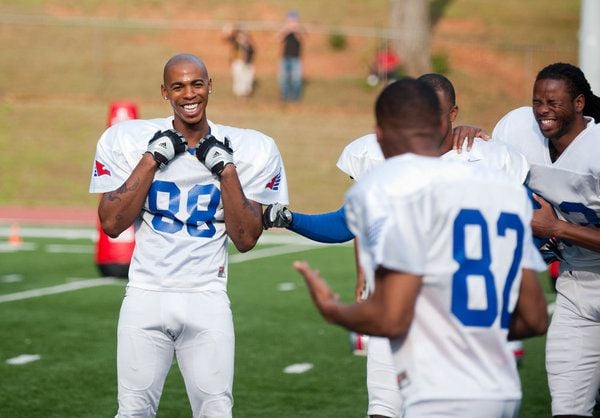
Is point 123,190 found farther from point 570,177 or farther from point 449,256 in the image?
point 570,177

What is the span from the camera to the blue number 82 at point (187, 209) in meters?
5.12

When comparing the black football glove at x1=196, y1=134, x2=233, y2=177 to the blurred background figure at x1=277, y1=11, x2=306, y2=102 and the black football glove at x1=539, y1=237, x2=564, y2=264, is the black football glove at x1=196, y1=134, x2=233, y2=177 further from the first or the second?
the blurred background figure at x1=277, y1=11, x2=306, y2=102

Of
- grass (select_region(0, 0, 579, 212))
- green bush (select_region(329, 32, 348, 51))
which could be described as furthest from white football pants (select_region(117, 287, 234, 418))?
green bush (select_region(329, 32, 348, 51))

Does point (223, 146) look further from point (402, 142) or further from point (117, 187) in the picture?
point (402, 142)

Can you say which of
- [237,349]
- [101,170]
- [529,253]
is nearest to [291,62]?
[237,349]

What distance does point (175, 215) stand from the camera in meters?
5.12

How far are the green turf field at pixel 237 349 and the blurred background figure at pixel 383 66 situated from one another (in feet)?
41.9

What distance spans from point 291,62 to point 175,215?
2078cm

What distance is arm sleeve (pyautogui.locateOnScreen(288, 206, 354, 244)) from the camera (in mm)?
5438

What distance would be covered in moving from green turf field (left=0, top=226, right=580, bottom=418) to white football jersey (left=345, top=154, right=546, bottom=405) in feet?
11.8

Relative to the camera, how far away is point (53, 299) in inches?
436

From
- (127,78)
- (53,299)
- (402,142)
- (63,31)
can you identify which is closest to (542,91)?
(402,142)

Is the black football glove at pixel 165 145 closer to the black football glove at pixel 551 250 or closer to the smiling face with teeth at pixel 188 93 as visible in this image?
the smiling face with teeth at pixel 188 93

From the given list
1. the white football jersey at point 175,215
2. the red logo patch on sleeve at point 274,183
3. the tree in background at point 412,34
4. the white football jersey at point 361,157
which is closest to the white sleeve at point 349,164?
the white football jersey at point 361,157
